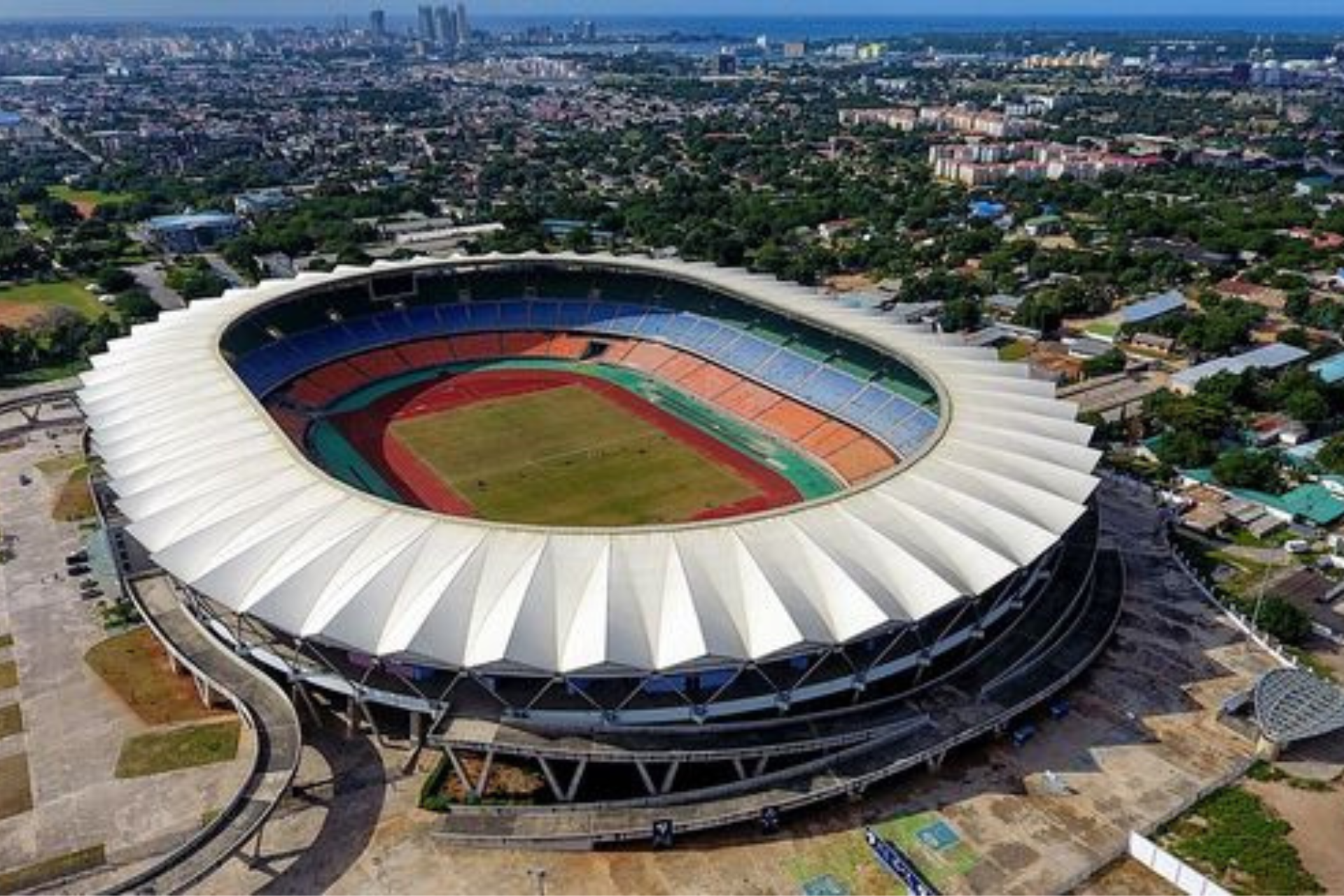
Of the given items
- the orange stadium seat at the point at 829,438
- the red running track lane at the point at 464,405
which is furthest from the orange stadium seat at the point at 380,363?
the orange stadium seat at the point at 829,438

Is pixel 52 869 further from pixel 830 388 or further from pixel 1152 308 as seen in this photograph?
pixel 1152 308

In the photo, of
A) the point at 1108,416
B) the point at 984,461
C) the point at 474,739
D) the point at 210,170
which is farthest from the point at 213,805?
the point at 210,170

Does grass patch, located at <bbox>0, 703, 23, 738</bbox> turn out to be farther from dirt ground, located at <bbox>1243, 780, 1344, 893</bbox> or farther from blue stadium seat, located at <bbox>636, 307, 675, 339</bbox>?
blue stadium seat, located at <bbox>636, 307, 675, 339</bbox>

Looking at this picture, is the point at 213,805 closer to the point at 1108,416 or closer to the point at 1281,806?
the point at 1281,806

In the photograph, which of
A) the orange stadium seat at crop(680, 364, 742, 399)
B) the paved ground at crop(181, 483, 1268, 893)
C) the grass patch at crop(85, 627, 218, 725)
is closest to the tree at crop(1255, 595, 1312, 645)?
the paved ground at crop(181, 483, 1268, 893)

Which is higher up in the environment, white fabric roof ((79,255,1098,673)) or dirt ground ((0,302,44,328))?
white fabric roof ((79,255,1098,673))

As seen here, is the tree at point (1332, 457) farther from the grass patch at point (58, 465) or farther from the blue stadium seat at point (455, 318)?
the grass patch at point (58, 465)

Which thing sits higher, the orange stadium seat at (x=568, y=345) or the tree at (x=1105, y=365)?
the orange stadium seat at (x=568, y=345)
